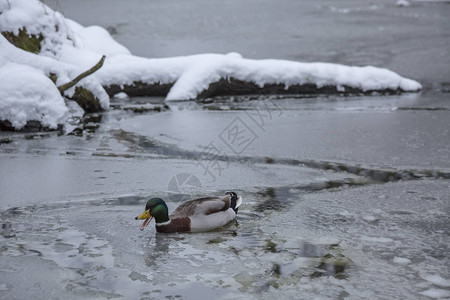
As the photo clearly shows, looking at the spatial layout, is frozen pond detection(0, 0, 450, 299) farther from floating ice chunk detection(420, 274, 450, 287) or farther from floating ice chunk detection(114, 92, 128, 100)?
floating ice chunk detection(114, 92, 128, 100)

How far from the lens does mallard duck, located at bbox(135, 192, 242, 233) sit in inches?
160

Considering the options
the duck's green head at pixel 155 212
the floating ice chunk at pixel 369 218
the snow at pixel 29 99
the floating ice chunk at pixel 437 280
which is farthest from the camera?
the snow at pixel 29 99

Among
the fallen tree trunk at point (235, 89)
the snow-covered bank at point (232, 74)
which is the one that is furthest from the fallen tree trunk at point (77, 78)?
the fallen tree trunk at point (235, 89)

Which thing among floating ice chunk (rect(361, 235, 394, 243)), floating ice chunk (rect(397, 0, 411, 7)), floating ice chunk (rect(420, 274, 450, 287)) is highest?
floating ice chunk (rect(397, 0, 411, 7))

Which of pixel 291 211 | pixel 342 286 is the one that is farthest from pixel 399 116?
pixel 342 286

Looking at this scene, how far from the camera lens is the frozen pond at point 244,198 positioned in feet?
11.0

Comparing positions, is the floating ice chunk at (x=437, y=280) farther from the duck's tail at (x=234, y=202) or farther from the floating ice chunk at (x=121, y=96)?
the floating ice chunk at (x=121, y=96)

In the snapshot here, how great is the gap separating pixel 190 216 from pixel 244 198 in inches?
30.2

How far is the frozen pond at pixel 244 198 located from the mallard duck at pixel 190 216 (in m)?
0.07

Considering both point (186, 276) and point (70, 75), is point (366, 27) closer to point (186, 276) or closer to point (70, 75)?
point (70, 75)

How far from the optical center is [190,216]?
13.4 ft

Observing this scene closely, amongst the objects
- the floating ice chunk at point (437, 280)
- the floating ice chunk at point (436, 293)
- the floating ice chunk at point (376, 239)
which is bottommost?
the floating ice chunk at point (436, 293)

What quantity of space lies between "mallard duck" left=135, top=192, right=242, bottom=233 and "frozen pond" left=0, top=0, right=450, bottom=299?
0.24ft

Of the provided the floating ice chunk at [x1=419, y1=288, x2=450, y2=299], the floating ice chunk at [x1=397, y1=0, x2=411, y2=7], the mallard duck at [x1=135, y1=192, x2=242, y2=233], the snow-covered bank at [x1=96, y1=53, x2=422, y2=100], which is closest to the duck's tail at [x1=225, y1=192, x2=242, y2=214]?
the mallard duck at [x1=135, y1=192, x2=242, y2=233]
